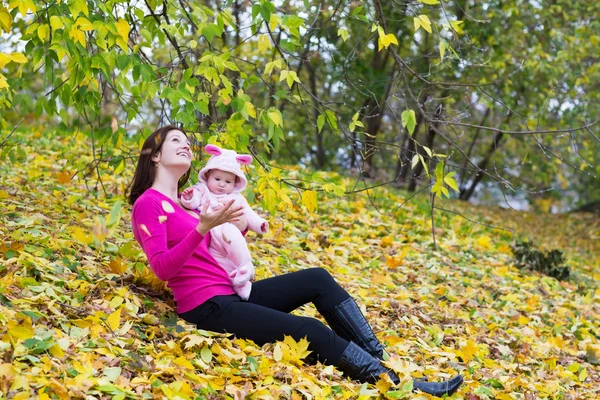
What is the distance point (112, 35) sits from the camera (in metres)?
3.26

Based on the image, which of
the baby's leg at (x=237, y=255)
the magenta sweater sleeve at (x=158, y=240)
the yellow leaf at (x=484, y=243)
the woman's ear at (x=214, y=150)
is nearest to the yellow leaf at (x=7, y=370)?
the magenta sweater sleeve at (x=158, y=240)

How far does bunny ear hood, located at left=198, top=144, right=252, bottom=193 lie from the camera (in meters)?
3.38

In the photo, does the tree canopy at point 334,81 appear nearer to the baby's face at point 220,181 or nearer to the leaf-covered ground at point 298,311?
the baby's face at point 220,181

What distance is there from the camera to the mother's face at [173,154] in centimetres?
345

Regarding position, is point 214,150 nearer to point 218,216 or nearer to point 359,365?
point 218,216

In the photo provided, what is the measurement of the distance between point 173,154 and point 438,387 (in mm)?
1665

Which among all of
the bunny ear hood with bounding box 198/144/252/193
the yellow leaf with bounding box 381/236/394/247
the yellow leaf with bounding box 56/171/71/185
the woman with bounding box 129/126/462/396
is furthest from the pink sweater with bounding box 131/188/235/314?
the yellow leaf with bounding box 381/236/394/247

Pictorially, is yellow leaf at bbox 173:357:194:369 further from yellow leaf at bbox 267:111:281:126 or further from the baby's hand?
yellow leaf at bbox 267:111:281:126

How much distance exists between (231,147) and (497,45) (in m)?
7.45

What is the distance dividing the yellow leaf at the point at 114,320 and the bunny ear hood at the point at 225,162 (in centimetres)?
80

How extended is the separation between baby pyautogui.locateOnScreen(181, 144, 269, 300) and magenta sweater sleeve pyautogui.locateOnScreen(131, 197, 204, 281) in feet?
0.61

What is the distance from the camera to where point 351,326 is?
338 centimetres

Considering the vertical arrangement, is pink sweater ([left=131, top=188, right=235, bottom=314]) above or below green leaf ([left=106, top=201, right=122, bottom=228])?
below

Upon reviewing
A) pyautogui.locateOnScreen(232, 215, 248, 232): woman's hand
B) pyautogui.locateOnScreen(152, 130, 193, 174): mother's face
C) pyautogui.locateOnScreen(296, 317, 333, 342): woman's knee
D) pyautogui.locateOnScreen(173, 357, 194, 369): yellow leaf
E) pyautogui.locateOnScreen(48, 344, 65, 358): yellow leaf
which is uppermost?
pyautogui.locateOnScreen(152, 130, 193, 174): mother's face
